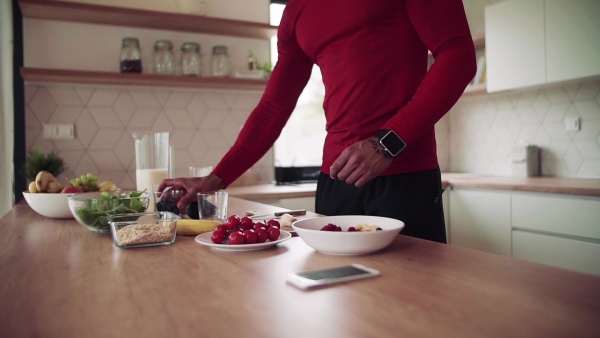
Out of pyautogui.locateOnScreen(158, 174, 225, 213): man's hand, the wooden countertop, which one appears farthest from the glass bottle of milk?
the wooden countertop

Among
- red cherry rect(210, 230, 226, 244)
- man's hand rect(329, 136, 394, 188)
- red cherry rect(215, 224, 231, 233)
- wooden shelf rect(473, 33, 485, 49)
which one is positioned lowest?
red cherry rect(210, 230, 226, 244)

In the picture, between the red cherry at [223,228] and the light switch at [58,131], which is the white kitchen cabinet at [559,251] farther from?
the light switch at [58,131]

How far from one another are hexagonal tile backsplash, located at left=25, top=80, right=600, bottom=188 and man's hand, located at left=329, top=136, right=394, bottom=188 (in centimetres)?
206

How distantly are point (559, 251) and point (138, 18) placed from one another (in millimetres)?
2462

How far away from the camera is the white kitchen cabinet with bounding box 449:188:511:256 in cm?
248

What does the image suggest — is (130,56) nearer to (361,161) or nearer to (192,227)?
(192,227)

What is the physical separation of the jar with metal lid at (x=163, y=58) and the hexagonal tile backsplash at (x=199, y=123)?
17 centimetres

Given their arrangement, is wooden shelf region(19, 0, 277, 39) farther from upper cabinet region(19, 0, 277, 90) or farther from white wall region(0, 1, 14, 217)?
white wall region(0, 1, 14, 217)

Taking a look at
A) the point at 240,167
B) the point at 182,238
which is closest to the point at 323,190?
the point at 240,167

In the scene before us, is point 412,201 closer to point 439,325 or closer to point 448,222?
point 439,325

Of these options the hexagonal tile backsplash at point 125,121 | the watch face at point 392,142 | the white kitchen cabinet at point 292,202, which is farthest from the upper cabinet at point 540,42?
the watch face at point 392,142

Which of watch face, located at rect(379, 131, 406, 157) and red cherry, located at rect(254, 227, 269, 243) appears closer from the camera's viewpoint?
red cherry, located at rect(254, 227, 269, 243)

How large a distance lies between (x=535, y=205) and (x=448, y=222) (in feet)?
2.00

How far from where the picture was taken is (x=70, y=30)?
2.69 metres
